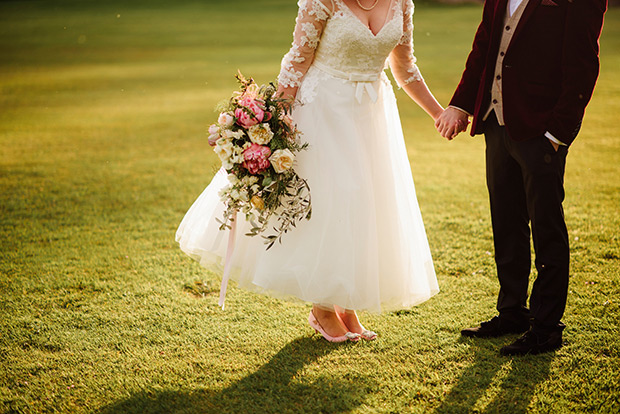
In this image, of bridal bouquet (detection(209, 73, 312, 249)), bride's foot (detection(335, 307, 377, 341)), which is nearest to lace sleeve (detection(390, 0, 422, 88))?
bridal bouquet (detection(209, 73, 312, 249))

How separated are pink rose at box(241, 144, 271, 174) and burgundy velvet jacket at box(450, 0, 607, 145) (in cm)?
130

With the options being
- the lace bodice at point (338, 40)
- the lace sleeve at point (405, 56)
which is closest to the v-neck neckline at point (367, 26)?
the lace bodice at point (338, 40)

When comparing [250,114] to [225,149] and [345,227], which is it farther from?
[345,227]

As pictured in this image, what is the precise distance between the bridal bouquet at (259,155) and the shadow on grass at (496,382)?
122 centimetres

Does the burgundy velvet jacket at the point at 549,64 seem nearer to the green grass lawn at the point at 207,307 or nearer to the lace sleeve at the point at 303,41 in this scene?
the lace sleeve at the point at 303,41

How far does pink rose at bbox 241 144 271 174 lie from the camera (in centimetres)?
318

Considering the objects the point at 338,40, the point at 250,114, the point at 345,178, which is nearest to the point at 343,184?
the point at 345,178

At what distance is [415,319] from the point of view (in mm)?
3945

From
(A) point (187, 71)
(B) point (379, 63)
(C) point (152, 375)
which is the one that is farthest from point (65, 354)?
(A) point (187, 71)

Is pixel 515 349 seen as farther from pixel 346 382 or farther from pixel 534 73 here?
pixel 534 73

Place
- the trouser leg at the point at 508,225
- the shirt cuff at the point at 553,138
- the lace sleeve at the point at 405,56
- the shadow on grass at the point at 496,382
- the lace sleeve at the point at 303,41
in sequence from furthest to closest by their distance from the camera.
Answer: the lace sleeve at the point at 405,56, the trouser leg at the point at 508,225, the lace sleeve at the point at 303,41, the shirt cuff at the point at 553,138, the shadow on grass at the point at 496,382

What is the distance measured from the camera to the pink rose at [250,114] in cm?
319

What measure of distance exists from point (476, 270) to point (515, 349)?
53.3 inches

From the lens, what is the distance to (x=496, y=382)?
10.4ft
